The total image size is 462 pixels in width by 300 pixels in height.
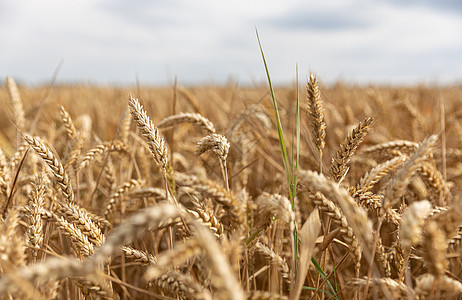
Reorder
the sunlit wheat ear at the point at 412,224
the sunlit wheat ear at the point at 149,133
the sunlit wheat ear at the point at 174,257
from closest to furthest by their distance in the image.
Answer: the sunlit wheat ear at the point at 174,257 < the sunlit wheat ear at the point at 412,224 < the sunlit wheat ear at the point at 149,133

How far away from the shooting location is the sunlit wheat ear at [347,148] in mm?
926

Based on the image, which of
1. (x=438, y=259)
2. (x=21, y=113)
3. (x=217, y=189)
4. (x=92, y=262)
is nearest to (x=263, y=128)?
(x=21, y=113)

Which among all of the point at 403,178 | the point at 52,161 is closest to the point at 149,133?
the point at 52,161

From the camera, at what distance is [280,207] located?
2.36 feet

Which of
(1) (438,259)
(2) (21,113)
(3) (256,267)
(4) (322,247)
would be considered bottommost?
(3) (256,267)

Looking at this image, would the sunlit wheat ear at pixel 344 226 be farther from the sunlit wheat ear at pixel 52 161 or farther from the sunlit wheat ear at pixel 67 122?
the sunlit wheat ear at pixel 67 122

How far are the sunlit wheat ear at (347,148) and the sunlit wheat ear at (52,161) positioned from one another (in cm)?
69

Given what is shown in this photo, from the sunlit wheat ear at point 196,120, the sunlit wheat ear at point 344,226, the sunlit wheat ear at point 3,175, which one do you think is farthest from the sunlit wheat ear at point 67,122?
the sunlit wheat ear at point 344,226

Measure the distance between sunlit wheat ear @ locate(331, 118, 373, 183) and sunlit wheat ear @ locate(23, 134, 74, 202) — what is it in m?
0.69

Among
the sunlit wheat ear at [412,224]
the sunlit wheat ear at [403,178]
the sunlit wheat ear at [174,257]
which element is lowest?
the sunlit wheat ear at [174,257]

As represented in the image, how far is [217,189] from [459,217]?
42cm

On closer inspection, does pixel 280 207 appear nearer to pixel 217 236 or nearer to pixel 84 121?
pixel 217 236

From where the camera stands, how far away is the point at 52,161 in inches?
36.8

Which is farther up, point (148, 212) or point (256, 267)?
point (148, 212)
